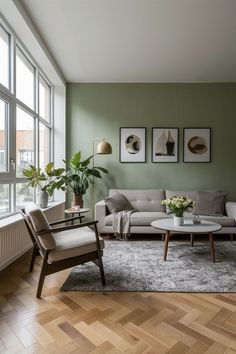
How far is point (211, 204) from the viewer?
4.21 meters

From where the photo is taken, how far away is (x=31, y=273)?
8.63ft

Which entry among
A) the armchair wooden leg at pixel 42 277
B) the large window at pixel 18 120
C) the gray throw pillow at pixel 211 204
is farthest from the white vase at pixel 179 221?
the large window at pixel 18 120

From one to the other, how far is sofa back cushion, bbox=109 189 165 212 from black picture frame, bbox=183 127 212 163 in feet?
3.14

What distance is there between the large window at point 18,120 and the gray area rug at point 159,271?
136 cm

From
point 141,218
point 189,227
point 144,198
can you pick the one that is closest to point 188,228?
point 189,227

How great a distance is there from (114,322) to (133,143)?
3.56m

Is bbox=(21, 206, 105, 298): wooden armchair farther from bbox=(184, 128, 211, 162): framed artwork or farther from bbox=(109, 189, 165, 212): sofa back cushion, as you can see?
bbox=(184, 128, 211, 162): framed artwork

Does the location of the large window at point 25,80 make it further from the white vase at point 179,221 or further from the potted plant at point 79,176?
the white vase at point 179,221

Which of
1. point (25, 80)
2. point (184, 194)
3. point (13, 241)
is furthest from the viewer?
point (184, 194)

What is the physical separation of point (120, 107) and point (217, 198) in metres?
2.58

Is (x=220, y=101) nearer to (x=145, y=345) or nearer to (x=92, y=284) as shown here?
(x=92, y=284)

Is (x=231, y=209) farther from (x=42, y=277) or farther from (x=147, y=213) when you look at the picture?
(x=42, y=277)

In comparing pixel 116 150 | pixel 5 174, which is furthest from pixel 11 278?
pixel 116 150

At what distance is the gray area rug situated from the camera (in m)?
2.29
